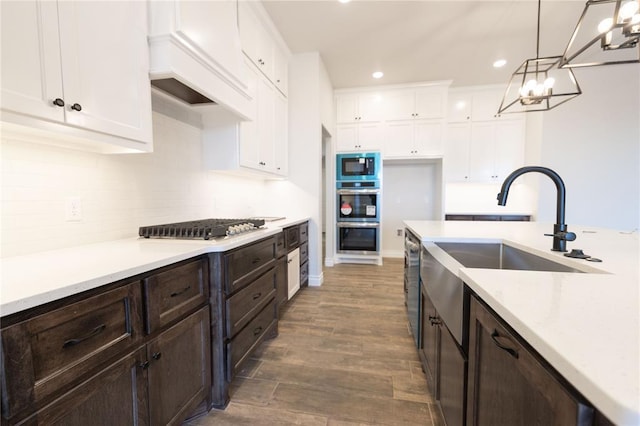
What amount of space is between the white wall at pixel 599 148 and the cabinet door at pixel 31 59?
200 inches

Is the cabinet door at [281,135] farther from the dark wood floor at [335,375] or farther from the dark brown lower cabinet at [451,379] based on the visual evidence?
the dark brown lower cabinet at [451,379]

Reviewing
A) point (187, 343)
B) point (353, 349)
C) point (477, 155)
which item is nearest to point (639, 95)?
point (477, 155)

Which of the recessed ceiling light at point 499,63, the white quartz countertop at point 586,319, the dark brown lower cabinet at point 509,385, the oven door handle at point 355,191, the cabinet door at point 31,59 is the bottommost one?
the dark brown lower cabinet at point 509,385

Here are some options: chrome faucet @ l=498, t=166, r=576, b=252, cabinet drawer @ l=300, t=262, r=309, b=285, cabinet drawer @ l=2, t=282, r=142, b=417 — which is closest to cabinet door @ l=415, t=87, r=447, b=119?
cabinet drawer @ l=300, t=262, r=309, b=285

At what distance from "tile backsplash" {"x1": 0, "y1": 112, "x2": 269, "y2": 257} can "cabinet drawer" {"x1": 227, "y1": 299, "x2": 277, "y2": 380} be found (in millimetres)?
882

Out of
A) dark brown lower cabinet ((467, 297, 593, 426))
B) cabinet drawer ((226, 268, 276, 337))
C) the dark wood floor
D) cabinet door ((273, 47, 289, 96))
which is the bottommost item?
the dark wood floor

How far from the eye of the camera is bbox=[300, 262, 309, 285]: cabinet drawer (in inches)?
124

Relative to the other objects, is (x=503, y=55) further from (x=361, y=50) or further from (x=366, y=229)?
(x=366, y=229)

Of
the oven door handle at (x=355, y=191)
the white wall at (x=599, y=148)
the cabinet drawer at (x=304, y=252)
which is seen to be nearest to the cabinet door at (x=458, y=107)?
the white wall at (x=599, y=148)

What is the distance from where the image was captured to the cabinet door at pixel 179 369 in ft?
3.41

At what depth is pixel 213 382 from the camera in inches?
55.5

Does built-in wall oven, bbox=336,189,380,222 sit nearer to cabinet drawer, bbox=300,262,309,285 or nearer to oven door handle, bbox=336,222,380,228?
oven door handle, bbox=336,222,380,228

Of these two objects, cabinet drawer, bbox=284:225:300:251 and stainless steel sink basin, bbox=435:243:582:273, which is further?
cabinet drawer, bbox=284:225:300:251

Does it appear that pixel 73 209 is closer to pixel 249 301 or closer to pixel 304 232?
pixel 249 301
